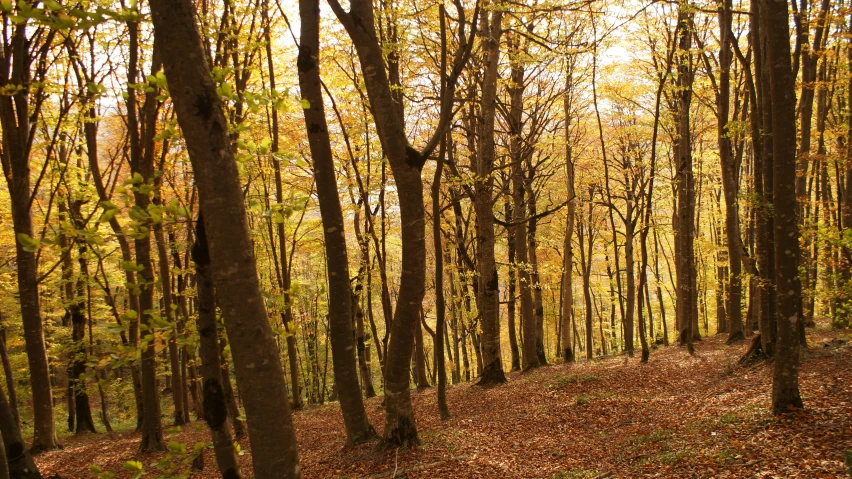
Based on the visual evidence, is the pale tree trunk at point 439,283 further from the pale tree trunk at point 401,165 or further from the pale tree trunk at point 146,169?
the pale tree trunk at point 146,169

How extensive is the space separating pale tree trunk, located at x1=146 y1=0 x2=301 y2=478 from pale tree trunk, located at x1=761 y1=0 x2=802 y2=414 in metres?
5.82

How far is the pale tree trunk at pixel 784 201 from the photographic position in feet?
17.3

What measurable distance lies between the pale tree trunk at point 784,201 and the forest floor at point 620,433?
1.94ft

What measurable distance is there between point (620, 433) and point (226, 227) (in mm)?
6672

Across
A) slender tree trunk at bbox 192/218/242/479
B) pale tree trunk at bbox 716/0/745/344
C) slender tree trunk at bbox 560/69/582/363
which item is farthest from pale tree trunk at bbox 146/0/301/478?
slender tree trunk at bbox 560/69/582/363

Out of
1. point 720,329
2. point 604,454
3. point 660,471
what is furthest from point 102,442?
point 720,329

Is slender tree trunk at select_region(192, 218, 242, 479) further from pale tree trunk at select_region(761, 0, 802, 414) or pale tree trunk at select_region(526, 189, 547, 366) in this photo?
pale tree trunk at select_region(526, 189, 547, 366)

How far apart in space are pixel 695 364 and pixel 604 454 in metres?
6.16

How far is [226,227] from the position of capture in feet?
7.23

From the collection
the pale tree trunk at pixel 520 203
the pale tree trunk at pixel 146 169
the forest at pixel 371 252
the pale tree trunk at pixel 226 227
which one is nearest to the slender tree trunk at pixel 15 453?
the forest at pixel 371 252

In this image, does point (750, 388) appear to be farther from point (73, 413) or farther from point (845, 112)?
point (73, 413)

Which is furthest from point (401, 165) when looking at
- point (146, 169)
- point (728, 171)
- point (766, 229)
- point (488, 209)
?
point (728, 171)

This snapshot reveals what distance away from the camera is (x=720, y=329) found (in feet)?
69.7

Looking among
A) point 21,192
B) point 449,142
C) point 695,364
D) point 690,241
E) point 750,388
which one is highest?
point 449,142
